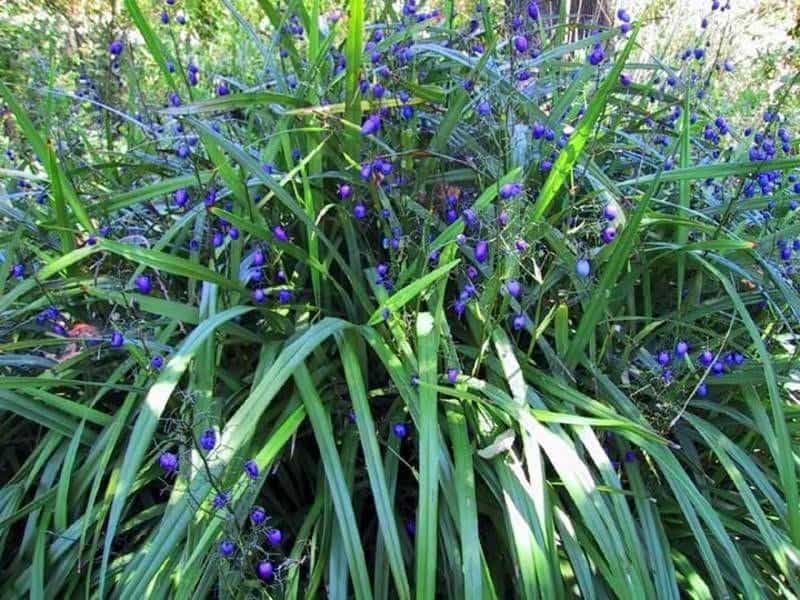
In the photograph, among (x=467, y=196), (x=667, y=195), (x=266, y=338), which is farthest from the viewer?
(x=667, y=195)

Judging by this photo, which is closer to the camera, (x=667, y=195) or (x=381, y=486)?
(x=381, y=486)

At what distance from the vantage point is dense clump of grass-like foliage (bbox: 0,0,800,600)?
4.64 ft

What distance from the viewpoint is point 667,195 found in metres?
2.07

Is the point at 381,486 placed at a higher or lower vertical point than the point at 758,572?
higher

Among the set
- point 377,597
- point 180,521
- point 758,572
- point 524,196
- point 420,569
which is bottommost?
point 758,572

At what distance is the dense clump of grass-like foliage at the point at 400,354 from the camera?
1.42 meters

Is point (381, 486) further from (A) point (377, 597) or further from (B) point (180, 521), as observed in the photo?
(B) point (180, 521)

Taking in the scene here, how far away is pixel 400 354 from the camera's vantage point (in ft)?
5.36

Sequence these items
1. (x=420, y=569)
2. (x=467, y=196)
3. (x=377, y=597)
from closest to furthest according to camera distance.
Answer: (x=420, y=569) < (x=377, y=597) < (x=467, y=196)

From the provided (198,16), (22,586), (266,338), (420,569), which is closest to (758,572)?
(420,569)

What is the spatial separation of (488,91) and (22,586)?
4.95 ft

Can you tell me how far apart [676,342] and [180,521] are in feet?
3.95

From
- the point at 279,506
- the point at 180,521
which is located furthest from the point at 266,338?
the point at 180,521

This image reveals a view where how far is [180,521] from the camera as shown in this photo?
1346 mm
